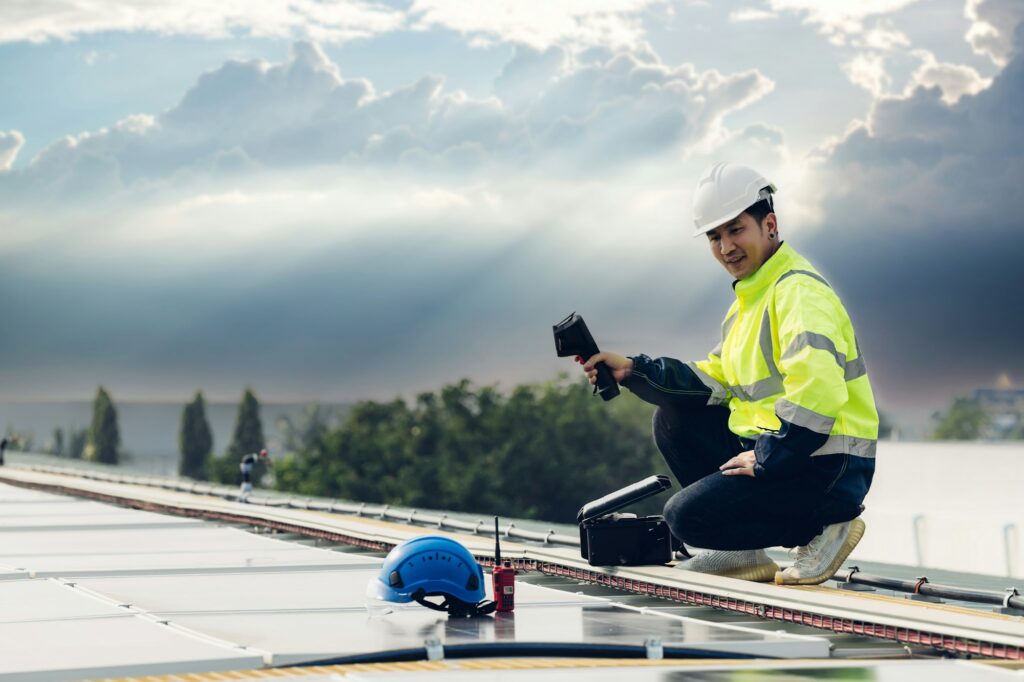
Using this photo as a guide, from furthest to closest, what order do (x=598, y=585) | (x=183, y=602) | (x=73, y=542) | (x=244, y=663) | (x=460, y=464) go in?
1. (x=460, y=464)
2. (x=73, y=542)
3. (x=598, y=585)
4. (x=183, y=602)
5. (x=244, y=663)

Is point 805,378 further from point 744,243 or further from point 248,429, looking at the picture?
point 248,429

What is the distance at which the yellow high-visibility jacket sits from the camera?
6.42 metres

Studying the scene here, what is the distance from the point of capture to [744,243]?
7000mm

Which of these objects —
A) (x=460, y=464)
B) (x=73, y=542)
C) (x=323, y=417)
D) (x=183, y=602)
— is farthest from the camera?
(x=323, y=417)

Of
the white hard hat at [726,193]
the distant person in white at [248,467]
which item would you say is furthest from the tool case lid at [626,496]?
the distant person in white at [248,467]

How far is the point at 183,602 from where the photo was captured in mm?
6824

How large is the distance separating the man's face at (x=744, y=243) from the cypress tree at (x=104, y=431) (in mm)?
121968

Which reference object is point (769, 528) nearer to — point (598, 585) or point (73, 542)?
point (598, 585)

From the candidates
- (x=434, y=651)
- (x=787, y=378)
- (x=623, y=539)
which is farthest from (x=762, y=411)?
(x=434, y=651)

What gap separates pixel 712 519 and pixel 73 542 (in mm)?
5766

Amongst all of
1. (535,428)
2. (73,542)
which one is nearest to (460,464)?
(535,428)

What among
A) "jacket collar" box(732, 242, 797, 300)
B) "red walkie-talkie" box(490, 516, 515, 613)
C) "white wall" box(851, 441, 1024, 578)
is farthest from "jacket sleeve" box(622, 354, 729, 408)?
"white wall" box(851, 441, 1024, 578)

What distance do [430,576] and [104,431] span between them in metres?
124

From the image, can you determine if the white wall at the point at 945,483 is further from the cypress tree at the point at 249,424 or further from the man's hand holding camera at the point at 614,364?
the cypress tree at the point at 249,424
